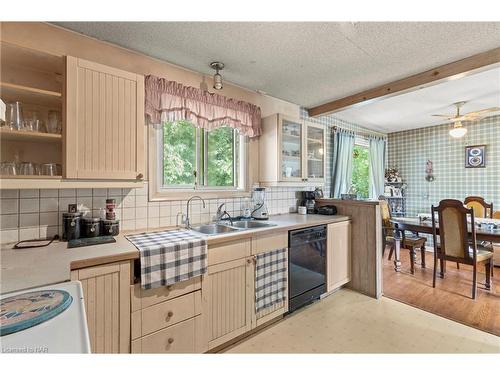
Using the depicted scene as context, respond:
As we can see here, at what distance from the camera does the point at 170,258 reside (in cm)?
142

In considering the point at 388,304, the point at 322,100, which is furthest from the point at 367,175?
the point at 388,304

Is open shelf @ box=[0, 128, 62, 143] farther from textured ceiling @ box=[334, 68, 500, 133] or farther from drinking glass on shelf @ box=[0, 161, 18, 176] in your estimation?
textured ceiling @ box=[334, 68, 500, 133]

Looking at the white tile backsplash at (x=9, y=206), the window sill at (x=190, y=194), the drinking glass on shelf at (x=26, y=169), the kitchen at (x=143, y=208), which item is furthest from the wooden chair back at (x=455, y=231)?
the white tile backsplash at (x=9, y=206)

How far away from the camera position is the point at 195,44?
175 centimetres

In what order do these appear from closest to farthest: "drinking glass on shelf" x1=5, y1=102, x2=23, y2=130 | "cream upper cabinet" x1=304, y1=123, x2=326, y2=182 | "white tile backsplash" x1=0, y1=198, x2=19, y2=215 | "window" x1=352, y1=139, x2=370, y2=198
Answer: "drinking glass on shelf" x1=5, y1=102, x2=23, y2=130 < "white tile backsplash" x1=0, y1=198, x2=19, y2=215 < "cream upper cabinet" x1=304, y1=123, x2=326, y2=182 < "window" x1=352, y1=139, x2=370, y2=198

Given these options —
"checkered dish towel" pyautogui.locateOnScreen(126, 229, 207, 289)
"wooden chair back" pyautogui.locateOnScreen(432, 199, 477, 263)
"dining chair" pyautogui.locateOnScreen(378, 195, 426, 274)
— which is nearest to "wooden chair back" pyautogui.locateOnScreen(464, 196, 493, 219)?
"dining chair" pyautogui.locateOnScreen(378, 195, 426, 274)

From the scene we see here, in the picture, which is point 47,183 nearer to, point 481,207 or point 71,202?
point 71,202

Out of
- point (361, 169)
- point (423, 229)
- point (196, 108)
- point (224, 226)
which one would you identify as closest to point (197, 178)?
point (224, 226)

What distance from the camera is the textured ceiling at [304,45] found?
157 cm

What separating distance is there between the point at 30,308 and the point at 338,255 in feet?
8.31

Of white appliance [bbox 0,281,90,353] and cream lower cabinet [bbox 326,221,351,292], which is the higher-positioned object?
white appliance [bbox 0,281,90,353]

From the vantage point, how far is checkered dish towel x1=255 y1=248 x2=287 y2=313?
1914mm

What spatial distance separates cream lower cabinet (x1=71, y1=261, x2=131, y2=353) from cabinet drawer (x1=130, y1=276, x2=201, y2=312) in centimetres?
4
